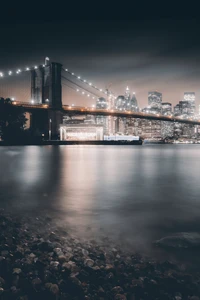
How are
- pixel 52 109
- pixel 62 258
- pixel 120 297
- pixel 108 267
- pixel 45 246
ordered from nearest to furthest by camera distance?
pixel 120 297 < pixel 108 267 < pixel 62 258 < pixel 45 246 < pixel 52 109

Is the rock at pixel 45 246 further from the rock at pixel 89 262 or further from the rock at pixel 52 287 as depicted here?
the rock at pixel 52 287

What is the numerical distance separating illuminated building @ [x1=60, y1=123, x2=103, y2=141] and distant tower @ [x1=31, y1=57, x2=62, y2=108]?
15.0 metres

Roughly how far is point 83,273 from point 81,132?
99151mm

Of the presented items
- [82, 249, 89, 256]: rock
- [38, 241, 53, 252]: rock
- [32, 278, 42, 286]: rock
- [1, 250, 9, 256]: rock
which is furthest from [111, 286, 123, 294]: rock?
[1, 250, 9, 256]: rock

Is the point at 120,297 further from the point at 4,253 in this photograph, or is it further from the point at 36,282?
the point at 4,253

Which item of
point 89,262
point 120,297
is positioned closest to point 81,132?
point 89,262

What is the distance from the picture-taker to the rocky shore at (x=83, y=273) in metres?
3.28

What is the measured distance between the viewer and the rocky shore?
328 cm

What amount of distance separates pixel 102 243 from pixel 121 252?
53 centimetres

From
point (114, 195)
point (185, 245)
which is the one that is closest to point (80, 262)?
point (185, 245)

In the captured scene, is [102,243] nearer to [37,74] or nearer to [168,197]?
[168,197]

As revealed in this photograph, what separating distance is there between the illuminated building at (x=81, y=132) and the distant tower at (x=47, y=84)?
14950 millimetres

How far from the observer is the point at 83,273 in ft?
12.1

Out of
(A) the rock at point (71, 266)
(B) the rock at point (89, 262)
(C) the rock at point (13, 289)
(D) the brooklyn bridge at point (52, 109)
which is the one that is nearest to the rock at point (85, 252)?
(B) the rock at point (89, 262)
